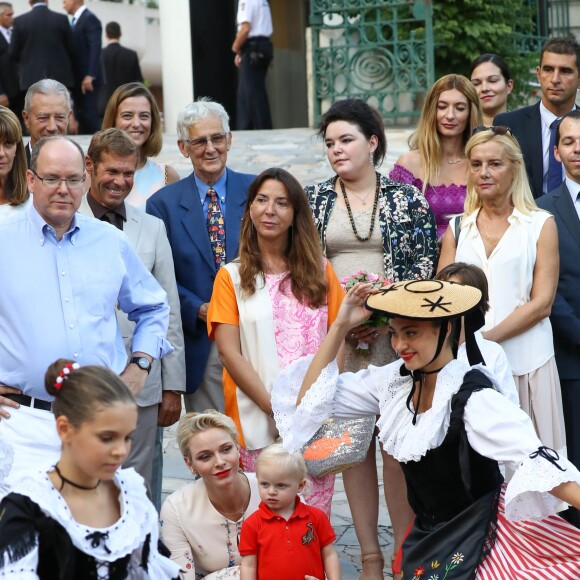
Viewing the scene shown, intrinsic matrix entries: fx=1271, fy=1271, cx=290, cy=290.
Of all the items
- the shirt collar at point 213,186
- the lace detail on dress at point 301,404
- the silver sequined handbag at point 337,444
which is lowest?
the silver sequined handbag at point 337,444

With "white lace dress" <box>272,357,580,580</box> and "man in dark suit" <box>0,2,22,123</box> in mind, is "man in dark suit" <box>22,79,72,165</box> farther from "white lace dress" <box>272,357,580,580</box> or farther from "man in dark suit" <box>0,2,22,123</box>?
"man in dark suit" <box>0,2,22,123</box>

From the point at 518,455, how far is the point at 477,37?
11.0 meters

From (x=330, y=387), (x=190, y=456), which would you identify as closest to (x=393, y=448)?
(x=330, y=387)

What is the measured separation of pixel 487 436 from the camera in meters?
4.11

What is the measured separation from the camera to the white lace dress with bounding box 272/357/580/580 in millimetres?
4039

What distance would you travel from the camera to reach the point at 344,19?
14047mm

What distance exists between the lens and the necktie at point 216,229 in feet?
19.8

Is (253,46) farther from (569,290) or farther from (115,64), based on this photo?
(569,290)

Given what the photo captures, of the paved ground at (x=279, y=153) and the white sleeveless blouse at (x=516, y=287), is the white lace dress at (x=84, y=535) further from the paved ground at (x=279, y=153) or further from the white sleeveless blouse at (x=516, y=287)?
the paved ground at (x=279, y=153)

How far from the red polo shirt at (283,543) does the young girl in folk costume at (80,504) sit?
46.5 inches

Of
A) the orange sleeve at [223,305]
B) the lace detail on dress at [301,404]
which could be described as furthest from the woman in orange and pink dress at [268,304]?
the lace detail on dress at [301,404]

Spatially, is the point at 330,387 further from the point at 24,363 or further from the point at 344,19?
the point at 344,19

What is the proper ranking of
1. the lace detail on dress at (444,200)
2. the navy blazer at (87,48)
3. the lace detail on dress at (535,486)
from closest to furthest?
the lace detail on dress at (535,486)
the lace detail on dress at (444,200)
the navy blazer at (87,48)

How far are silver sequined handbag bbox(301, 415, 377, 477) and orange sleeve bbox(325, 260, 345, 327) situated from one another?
0.65 m
